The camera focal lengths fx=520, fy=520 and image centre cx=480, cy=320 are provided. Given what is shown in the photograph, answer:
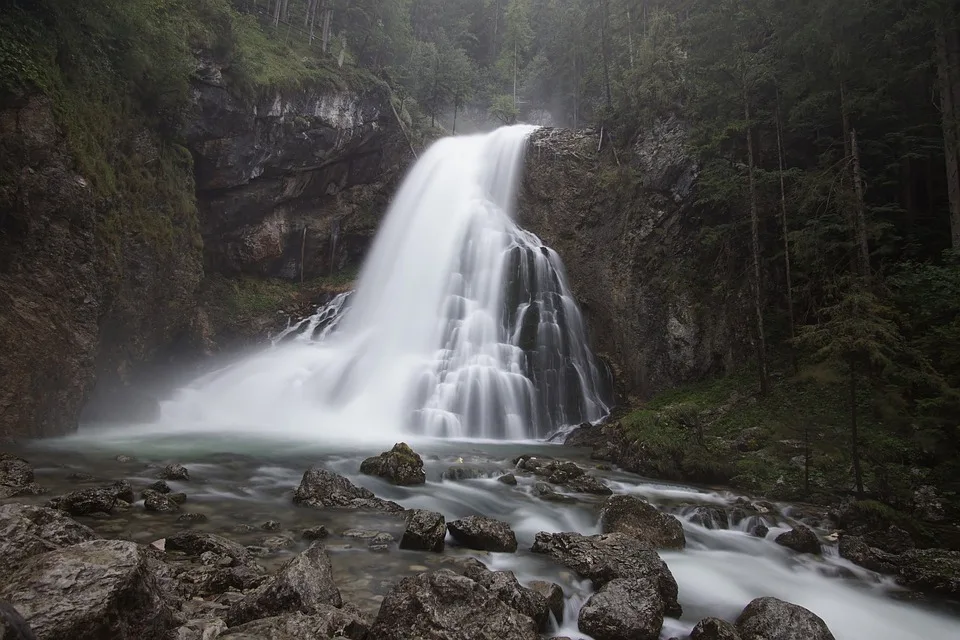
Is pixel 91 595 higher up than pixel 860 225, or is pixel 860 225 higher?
A: pixel 860 225

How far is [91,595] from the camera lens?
10.3 ft

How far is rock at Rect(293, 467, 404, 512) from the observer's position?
334 inches

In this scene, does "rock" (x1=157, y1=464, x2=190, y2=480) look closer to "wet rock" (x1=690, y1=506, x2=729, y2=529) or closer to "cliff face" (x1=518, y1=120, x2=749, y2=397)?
"wet rock" (x1=690, y1=506, x2=729, y2=529)

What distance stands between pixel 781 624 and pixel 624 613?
1514 mm

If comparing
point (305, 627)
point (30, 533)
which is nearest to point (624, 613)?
point (305, 627)

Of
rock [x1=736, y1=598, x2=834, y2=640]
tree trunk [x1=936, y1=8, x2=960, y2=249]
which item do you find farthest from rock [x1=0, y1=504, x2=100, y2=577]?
tree trunk [x1=936, y1=8, x2=960, y2=249]

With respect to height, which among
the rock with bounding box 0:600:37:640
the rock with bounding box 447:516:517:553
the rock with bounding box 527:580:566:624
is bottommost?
the rock with bounding box 527:580:566:624

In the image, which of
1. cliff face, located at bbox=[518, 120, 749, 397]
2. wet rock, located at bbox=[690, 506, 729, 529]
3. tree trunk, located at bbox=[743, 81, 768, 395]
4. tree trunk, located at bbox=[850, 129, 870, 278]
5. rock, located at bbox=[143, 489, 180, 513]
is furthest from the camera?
cliff face, located at bbox=[518, 120, 749, 397]

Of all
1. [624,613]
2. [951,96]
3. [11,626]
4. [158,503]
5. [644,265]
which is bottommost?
[624,613]

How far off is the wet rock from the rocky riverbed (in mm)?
38

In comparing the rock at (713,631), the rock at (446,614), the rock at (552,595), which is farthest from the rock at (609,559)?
the rock at (446,614)

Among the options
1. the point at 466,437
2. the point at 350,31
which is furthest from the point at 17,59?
the point at 350,31

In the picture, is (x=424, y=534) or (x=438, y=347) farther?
(x=438, y=347)

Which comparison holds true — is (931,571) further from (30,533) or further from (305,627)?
(30,533)
